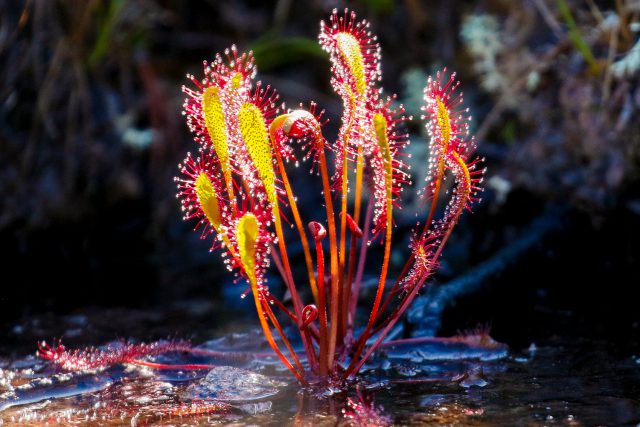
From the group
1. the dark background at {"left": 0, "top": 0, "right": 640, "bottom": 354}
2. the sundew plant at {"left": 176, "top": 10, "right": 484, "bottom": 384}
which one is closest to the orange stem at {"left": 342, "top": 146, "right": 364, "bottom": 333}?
the sundew plant at {"left": 176, "top": 10, "right": 484, "bottom": 384}

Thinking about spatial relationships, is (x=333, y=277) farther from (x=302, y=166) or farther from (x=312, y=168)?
(x=302, y=166)

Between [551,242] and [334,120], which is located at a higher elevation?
[334,120]

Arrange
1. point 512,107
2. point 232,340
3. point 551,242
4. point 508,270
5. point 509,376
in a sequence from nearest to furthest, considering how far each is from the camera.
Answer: point 509,376 < point 232,340 < point 508,270 < point 551,242 < point 512,107

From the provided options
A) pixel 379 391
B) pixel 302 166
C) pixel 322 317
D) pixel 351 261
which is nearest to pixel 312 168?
pixel 351 261

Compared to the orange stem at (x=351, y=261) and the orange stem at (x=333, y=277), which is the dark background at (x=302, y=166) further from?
the orange stem at (x=333, y=277)

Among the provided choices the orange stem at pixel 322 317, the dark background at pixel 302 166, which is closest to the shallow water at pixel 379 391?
the orange stem at pixel 322 317

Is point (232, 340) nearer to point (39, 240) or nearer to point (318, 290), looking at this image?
point (318, 290)

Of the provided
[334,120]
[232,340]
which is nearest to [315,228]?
[232,340]

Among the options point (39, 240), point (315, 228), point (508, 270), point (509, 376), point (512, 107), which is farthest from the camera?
point (39, 240)
